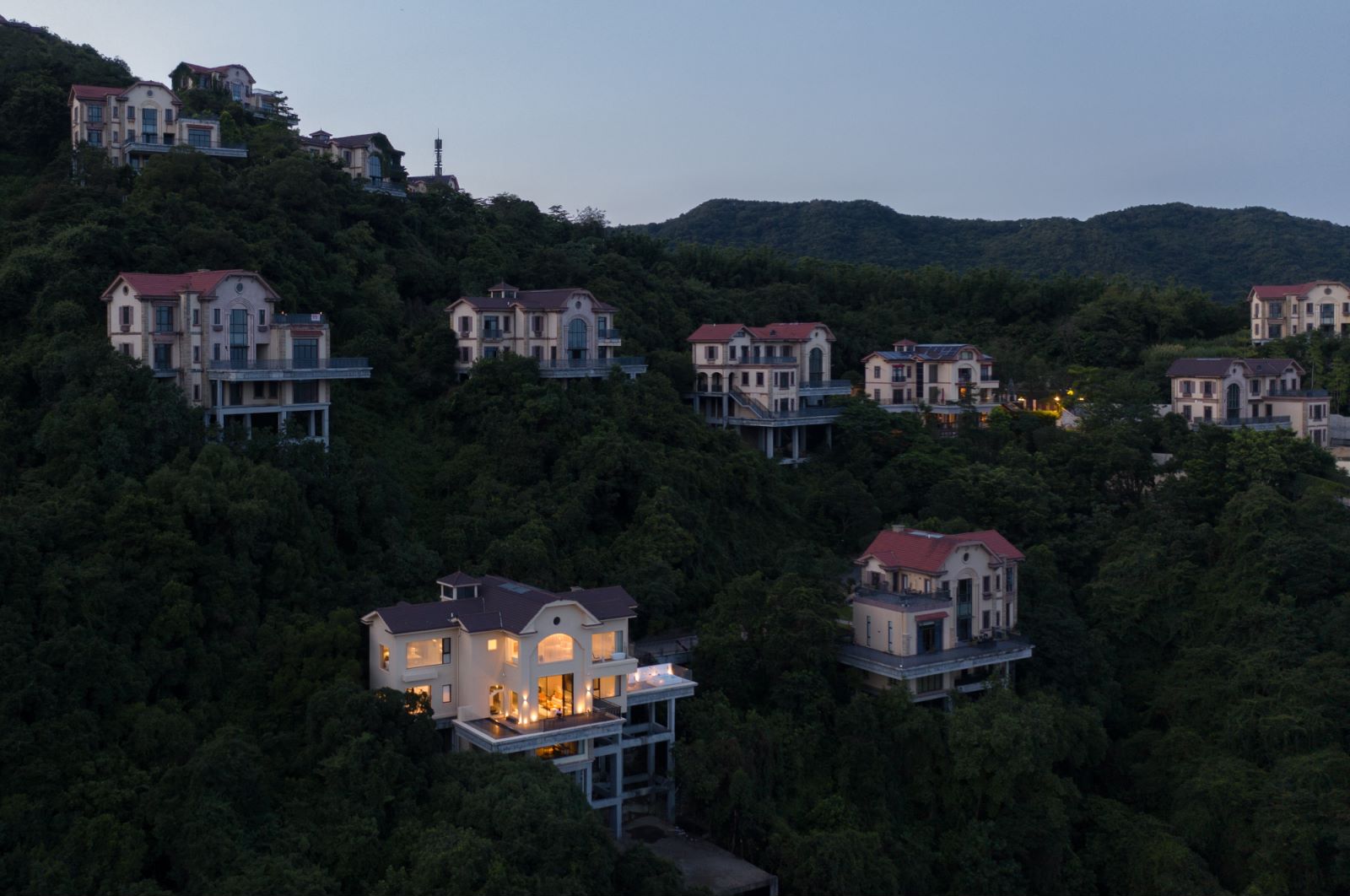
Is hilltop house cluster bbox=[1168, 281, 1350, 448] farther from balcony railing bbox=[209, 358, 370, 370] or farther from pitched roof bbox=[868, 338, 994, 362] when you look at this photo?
balcony railing bbox=[209, 358, 370, 370]

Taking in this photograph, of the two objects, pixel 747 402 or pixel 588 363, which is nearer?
pixel 588 363

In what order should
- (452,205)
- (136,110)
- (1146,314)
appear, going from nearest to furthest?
1. (136,110)
2. (452,205)
3. (1146,314)

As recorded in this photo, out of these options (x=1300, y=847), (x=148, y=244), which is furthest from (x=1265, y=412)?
(x=148, y=244)

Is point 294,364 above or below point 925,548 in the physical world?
above

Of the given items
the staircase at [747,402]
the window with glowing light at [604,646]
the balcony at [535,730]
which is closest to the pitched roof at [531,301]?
the staircase at [747,402]

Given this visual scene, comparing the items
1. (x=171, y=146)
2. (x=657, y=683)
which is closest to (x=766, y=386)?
(x=657, y=683)

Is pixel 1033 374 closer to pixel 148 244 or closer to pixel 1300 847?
pixel 1300 847

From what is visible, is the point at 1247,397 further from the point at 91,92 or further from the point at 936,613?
the point at 91,92
